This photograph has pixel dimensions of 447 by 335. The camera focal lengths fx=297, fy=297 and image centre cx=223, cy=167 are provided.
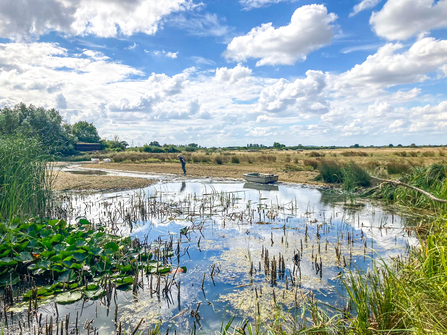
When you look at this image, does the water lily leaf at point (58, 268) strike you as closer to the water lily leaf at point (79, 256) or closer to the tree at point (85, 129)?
the water lily leaf at point (79, 256)

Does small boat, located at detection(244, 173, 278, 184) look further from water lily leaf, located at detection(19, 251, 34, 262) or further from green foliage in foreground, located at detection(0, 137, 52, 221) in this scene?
water lily leaf, located at detection(19, 251, 34, 262)

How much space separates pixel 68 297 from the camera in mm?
4516

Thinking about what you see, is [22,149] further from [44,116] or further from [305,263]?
[44,116]

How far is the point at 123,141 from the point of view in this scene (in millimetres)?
76562

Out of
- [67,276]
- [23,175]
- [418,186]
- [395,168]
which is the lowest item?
[67,276]

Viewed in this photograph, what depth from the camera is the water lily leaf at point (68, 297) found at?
4.42 metres

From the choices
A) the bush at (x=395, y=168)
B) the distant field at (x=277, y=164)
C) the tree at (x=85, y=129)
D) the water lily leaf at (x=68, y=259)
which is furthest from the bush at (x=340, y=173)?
the tree at (x=85, y=129)

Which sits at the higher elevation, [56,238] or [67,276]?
[56,238]

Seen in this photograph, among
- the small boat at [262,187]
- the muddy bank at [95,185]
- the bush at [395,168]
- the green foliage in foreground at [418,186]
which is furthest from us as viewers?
the bush at [395,168]

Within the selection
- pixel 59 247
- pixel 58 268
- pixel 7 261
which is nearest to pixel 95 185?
pixel 59 247

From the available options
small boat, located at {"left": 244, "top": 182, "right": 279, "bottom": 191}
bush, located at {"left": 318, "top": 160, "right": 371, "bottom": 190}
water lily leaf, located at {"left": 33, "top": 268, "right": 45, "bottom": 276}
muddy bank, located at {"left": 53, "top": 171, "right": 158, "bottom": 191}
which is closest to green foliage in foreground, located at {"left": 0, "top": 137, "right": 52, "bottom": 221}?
water lily leaf, located at {"left": 33, "top": 268, "right": 45, "bottom": 276}

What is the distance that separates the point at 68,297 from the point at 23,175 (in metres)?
4.75

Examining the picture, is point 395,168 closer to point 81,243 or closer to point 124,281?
point 124,281

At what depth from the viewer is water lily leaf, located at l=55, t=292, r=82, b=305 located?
14.5ft
